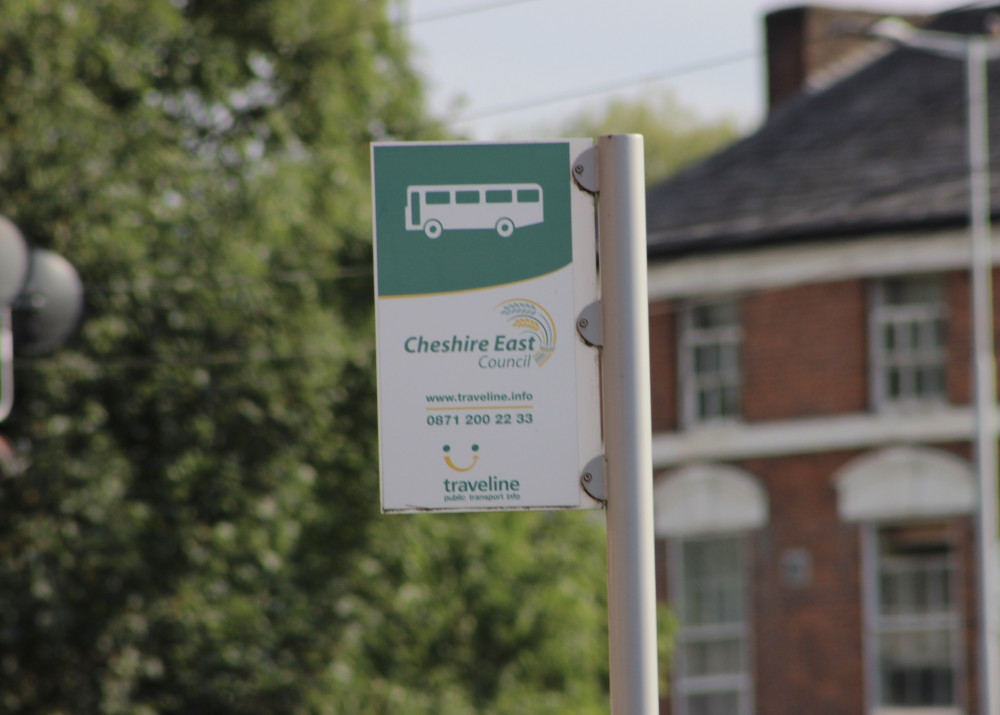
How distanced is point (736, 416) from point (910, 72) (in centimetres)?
738

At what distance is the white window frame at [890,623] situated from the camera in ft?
83.8

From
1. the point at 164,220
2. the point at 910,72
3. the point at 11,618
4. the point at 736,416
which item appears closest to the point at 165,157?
the point at 164,220

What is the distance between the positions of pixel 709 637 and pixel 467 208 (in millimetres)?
24471

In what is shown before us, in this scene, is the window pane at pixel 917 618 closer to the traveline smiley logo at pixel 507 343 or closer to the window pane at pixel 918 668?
the window pane at pixel 918 668

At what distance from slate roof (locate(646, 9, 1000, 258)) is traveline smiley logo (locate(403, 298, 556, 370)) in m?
22.3

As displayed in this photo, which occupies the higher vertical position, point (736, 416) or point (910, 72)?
point (910, 72)

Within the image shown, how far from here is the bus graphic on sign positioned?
13.1 feet

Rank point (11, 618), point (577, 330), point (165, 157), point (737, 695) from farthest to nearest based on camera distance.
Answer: point (737, 695)
point (165, 157)
point (11, 618)
point (577, 330)

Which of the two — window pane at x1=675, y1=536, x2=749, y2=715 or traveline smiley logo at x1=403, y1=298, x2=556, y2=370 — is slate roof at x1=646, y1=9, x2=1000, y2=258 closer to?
window pane at x1=675, y1=536, x2=749, y2=715

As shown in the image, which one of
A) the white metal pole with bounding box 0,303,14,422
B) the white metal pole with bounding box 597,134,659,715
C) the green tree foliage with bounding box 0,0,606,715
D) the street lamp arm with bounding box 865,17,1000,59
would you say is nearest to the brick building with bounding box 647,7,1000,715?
the street lamp arm with bounding box 865,17,1000,59

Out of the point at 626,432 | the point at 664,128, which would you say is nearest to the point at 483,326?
the point at 626,432

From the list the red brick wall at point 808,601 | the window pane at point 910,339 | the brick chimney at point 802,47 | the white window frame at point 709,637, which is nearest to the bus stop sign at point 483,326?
the window pane at point 910,339

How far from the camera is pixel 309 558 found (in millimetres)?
15805

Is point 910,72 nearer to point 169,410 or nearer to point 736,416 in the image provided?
point 736,416
